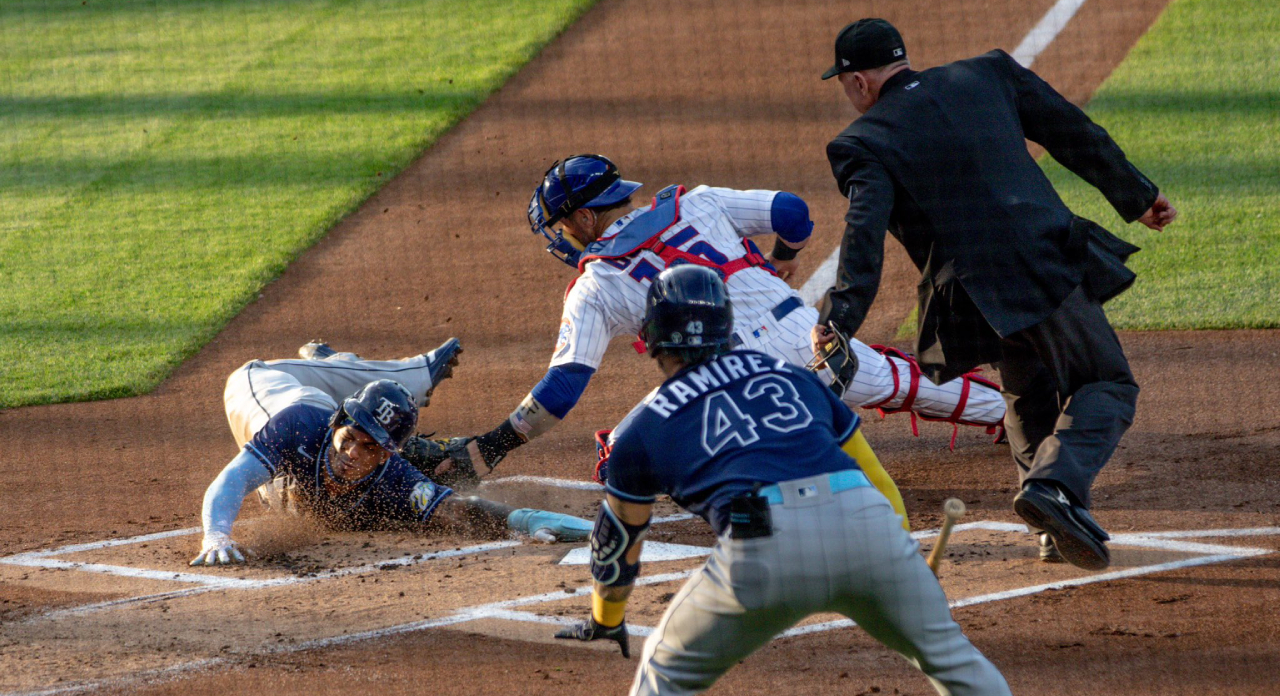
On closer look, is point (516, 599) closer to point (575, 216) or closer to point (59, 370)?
point (575, 216)

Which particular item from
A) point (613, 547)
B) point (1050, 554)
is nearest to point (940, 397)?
point (1050, 554)

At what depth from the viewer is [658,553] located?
15.5ft

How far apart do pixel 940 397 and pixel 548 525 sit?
→ 1723mm

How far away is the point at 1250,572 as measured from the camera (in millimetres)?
4180

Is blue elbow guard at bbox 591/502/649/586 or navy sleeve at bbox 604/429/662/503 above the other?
navy sleeve at bbox 604/429/662/503

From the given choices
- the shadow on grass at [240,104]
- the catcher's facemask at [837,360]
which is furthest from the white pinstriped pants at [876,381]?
the shadow on grass at [240,104]

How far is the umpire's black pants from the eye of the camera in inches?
151

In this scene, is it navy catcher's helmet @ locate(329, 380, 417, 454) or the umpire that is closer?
the umpire

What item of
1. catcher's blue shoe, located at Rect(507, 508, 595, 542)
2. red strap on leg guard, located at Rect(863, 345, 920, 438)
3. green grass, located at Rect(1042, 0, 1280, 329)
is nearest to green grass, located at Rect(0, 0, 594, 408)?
catcher's blue shoe, located at Rect(507, 508, 595, 542)

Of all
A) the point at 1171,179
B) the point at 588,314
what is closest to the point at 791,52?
the point at 1171,179

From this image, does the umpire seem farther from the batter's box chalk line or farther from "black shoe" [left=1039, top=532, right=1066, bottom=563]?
the batter's box chalk line

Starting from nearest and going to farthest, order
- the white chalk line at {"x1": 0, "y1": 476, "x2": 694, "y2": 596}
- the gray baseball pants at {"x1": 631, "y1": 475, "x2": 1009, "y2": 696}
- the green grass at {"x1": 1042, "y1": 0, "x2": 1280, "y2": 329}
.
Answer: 1. the gray baseball pants at {"x1": 631, "y1": 475, "x2": 1009, "y2": 696}
2. the white chalk line at {"x1": 0, "y1": 476, "x2": 694, "y2": 596}
3. the green grass at {"x1": 1042, "y1": 0, "x2": 1280, "y2": 329}

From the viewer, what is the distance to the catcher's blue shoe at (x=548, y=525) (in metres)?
4.88

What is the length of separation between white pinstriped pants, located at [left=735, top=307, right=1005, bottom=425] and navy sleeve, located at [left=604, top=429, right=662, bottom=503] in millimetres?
1817
